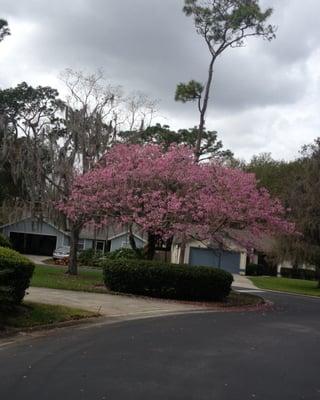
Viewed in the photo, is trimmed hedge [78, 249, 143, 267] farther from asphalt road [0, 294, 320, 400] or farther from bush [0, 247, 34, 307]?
bush [0, 247, 34, 307]

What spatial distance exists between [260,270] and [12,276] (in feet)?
157

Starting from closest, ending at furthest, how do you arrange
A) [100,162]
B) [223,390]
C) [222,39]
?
1. [223,390]
2. [100,162]
3. [222,39]

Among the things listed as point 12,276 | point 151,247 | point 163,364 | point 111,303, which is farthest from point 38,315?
point 151,247

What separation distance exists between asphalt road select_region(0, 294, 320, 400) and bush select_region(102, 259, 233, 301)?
21.1 ft

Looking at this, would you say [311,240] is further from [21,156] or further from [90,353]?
[90,353]

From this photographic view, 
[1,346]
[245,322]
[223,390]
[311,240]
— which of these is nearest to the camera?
[223,390]

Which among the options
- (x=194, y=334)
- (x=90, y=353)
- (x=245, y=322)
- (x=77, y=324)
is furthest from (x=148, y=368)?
(x=245, y=322)

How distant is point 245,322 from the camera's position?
51.2ft

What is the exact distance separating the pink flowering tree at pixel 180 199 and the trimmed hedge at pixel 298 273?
3555 centimetres

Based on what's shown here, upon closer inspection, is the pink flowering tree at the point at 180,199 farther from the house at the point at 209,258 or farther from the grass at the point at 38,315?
the house at the point at 209,258

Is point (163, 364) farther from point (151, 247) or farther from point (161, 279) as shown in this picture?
point (151, 247)

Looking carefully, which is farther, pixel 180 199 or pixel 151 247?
pixel 151 247

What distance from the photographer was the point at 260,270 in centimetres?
5809

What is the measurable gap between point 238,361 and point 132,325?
4433 millimetres
